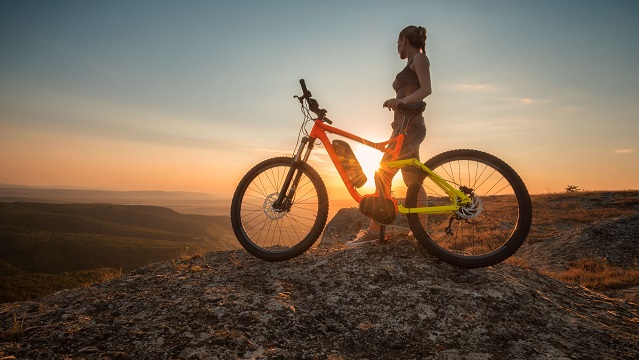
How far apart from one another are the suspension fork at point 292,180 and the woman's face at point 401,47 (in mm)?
1845

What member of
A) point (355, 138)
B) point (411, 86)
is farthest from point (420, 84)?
point (355, 138)

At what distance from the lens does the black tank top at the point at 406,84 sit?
4.61 m

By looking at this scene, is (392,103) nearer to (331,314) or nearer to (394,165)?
(394,165)

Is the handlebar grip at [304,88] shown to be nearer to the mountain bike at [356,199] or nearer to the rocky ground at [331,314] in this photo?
the mountain bike at [356,199]

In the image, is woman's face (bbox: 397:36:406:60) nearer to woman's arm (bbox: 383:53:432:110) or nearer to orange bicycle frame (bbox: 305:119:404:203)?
woman's arm (bbox: 383:53:432:110)

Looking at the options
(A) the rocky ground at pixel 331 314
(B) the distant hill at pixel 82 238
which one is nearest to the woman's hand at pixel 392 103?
(A) the rocky ground at pixel 331 314

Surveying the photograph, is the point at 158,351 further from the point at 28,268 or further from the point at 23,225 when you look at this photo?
the point at 23,225

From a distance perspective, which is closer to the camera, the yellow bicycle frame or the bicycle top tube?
the yellow bicycle frame

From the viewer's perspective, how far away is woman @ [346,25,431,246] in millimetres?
4367

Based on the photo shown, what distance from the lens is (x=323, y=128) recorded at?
462 cm

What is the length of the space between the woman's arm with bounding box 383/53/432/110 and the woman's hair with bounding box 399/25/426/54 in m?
0.36

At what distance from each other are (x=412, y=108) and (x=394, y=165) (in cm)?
77

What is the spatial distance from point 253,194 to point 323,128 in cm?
141

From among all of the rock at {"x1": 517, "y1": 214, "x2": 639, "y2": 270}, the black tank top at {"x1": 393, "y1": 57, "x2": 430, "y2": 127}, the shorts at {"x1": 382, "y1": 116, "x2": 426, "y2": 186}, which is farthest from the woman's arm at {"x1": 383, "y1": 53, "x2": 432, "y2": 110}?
the rock at {"x1": 517, "y1": 214, "x2": 639, "y2": 270}
